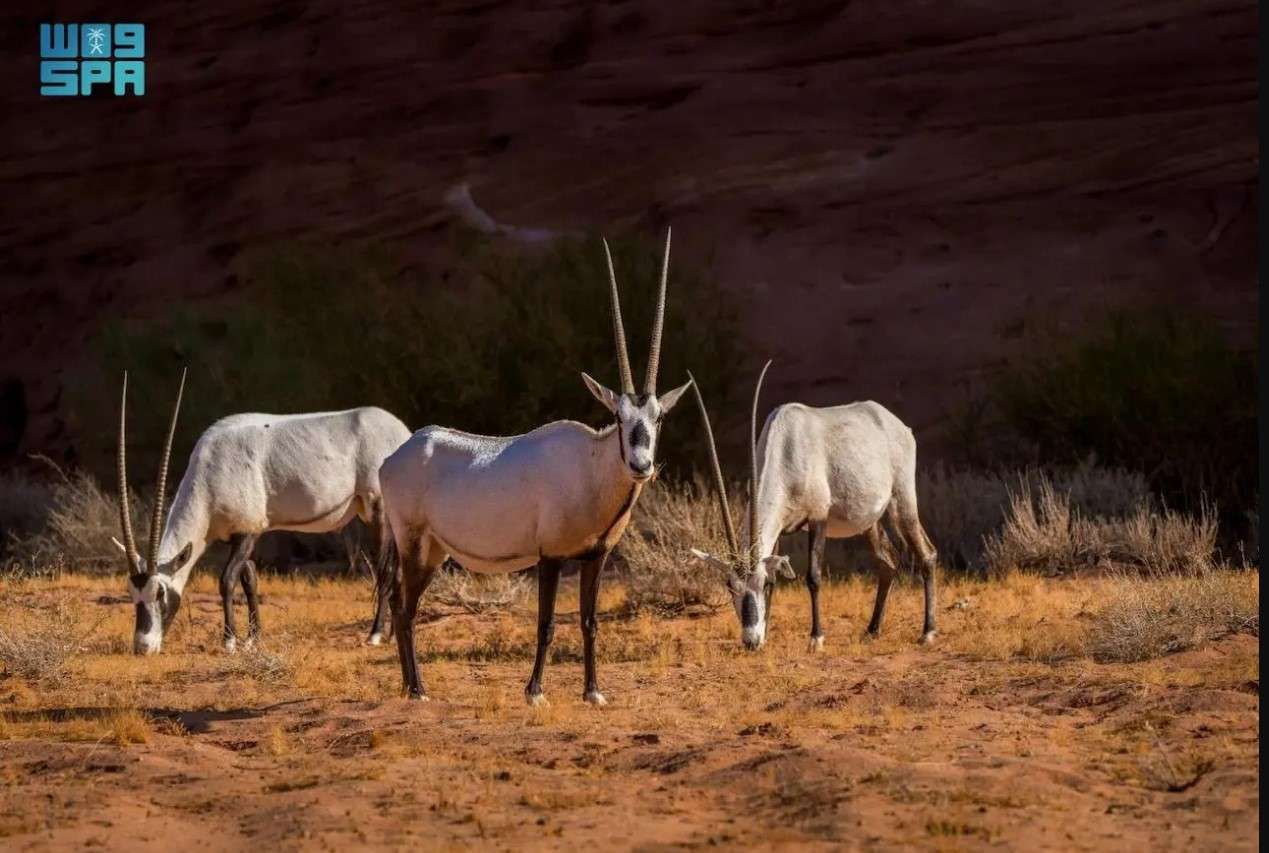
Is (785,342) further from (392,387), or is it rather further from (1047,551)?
(1047,551)

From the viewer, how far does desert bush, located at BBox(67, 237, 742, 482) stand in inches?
756

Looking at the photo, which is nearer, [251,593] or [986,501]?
[251,593]

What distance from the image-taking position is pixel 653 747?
308 inches

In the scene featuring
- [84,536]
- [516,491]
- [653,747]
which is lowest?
[653,747]

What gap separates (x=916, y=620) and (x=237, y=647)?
471cm

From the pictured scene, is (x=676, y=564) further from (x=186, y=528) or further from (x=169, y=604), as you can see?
(x=169, y=604)

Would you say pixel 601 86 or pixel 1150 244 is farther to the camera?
pixel 601 86

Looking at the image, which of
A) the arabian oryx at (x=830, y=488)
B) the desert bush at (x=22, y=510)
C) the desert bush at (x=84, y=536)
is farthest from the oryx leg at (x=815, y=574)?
the desert bush at (x=22, y=510)

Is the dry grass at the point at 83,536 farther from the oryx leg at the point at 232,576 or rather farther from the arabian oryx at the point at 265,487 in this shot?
the oryx leg at the point at 232,576

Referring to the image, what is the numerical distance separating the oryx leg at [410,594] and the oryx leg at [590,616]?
929 mm

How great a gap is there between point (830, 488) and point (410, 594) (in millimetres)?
3335

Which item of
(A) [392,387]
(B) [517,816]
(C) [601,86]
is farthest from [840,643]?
(C) [601,86]

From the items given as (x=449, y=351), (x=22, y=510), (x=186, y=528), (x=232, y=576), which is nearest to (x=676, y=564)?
(x=232, y=576)

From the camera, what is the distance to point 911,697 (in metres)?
9.16
